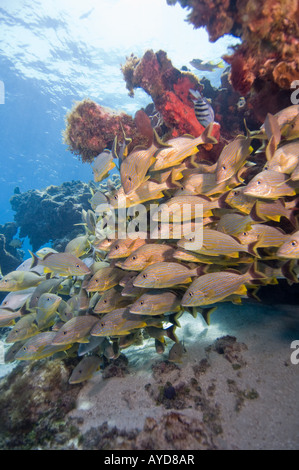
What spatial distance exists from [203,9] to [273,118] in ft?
9.71

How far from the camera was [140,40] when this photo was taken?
27.0 meters

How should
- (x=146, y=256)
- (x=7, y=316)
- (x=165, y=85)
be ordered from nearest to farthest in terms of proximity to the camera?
(x=146, y=256) < (x=7, y=316) < (x=165, y=85)

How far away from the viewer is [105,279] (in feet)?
11.8

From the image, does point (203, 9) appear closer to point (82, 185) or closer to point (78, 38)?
point (82, 185)

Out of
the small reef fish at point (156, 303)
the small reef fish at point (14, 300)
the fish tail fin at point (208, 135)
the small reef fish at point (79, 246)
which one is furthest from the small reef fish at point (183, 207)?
the small reef fish at point (14, 300)

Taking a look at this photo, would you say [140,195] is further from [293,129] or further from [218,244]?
[293,129]

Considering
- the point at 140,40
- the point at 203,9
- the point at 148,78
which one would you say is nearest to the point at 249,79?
the point at 203,9

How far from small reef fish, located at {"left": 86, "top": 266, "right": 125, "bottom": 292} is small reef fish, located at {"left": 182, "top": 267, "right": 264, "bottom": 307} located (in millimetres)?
1327

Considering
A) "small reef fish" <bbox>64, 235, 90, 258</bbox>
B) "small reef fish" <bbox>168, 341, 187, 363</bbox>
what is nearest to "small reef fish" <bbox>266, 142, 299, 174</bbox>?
"small reef fish" <bbox>168, 341, 187, 363</bbox>

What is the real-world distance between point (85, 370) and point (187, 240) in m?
3.04

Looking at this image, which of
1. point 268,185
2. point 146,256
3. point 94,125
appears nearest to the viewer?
point 268,185

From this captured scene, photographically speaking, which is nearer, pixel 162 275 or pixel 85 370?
pixel 162 275

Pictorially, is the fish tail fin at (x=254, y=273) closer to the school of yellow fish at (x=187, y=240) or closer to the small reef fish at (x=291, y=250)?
the school of yellow fish at (x=187, y=240)

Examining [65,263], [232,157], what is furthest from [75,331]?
[232,157]
